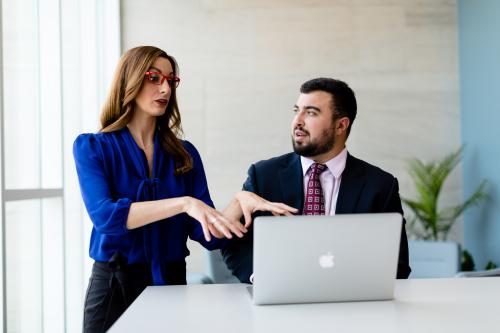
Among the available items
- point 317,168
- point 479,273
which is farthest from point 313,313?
point 479,273

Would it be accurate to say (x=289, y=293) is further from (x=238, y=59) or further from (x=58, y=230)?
(x=238, y=59)

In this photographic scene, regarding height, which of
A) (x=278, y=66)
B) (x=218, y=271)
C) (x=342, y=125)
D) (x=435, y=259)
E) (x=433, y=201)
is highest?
(x=278, y=66)

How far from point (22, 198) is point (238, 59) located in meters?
3.55

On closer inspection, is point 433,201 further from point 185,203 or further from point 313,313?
point 313,313

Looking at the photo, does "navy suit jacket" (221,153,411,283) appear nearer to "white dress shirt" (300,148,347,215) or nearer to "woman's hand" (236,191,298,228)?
"white dress shirt" (300,148,347,215)

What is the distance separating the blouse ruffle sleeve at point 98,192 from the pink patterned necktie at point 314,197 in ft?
3.28

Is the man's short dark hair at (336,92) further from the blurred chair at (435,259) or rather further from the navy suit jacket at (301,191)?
the blurred chair at (435,259)

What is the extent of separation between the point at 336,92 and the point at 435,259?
181 cm

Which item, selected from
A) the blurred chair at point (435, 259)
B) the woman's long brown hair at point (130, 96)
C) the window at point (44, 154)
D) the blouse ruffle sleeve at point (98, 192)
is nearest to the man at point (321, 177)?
the woman's long brown hair at point (130, 96)

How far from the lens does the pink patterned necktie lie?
120 inches

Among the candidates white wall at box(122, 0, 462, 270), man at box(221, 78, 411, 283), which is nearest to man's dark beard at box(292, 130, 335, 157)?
man at box(221, 78, 411, 283)

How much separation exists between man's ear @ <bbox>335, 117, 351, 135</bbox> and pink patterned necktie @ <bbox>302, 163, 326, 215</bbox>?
31 centimetres

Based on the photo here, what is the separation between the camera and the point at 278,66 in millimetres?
6176

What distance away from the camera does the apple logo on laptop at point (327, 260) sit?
1.95 meters
